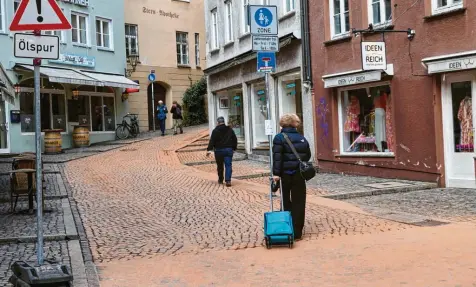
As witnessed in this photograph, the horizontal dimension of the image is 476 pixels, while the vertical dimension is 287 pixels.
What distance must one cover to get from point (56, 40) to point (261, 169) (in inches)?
473

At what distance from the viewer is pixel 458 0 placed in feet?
41.7

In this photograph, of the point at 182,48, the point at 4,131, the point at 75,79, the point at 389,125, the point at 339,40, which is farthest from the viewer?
the point at 182,48

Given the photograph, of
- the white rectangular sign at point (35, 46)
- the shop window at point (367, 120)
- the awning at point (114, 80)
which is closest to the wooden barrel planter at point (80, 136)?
the awning at point (114, 80)

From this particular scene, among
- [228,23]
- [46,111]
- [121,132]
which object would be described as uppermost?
[228,23]

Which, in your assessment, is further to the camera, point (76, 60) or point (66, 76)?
point (76, 60)

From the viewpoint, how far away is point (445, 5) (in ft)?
42.5

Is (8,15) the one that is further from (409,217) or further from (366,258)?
(366,258)

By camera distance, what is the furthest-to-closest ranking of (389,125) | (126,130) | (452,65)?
(126,130) → (389,125) → (452,65)

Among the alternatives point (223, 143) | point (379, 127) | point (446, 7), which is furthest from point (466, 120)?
point (223, 143)

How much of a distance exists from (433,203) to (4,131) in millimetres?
17620

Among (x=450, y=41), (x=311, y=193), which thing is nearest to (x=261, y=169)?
(x=311, y=193)

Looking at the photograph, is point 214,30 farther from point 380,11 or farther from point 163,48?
point 380,11

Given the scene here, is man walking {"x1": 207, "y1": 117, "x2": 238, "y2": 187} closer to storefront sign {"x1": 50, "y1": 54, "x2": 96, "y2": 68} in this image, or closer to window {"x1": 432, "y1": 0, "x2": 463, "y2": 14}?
window {"x1": 432, "y1": 0, "x2": 463, "y2": 14}

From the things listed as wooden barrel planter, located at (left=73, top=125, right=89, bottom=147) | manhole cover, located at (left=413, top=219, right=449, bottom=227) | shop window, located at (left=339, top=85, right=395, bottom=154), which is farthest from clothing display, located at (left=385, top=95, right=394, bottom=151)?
wooden barrel planter, located at (left=73, top=125, right=89, bottom=147)
